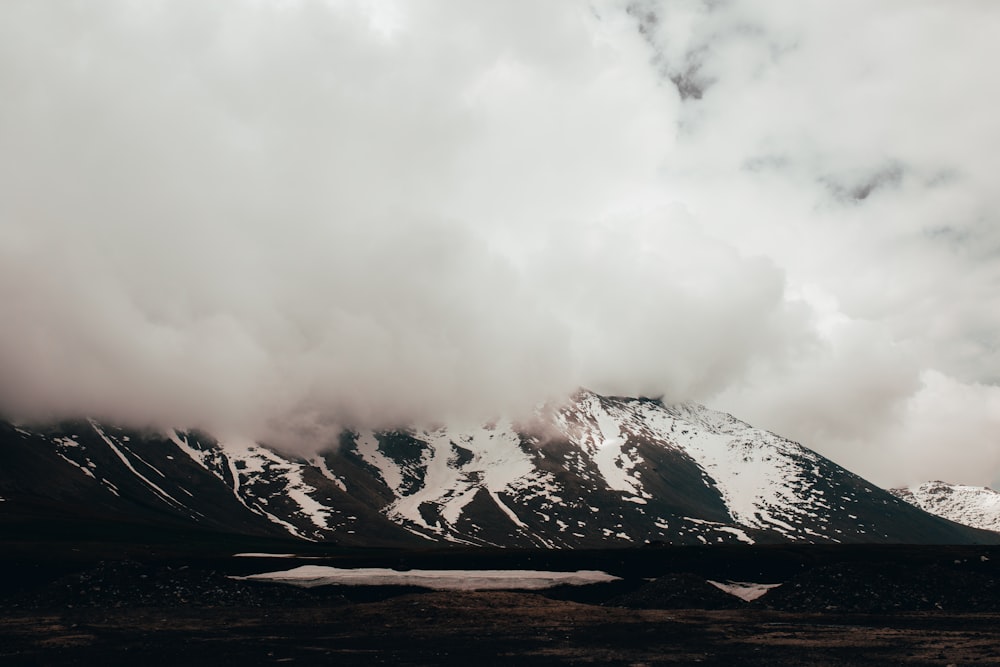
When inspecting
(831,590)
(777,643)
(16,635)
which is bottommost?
(16,635)

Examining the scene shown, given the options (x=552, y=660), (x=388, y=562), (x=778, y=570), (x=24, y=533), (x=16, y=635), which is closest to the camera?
(x=552, y=660)

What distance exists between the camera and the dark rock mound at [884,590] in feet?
240

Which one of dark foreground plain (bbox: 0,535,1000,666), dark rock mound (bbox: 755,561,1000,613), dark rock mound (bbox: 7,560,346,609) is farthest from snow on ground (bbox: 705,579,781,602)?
dark rock mound (bbox: 7,560,346,609)

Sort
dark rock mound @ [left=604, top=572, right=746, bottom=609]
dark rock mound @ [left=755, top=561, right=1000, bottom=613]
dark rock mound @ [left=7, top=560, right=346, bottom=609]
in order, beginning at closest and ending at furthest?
dark rock mound @ [left=755, top=561, right=1000, bottom=613] < dark rock mound @ [left=7, top=560, right=346, bottom=609] < dark rock mound @ [left=604, top=572, right=746, bottom=609]

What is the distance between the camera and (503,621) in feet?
216

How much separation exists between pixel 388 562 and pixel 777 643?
8956 centimetres

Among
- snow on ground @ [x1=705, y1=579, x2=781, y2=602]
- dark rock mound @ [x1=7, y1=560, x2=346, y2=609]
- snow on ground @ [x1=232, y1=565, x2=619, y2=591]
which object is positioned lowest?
dark rock mound @ [x1=7, y1=560, x2=346, y2=609]

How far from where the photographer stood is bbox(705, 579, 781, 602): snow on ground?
85.9m

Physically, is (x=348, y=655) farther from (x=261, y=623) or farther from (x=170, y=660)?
(x=261, y=623)

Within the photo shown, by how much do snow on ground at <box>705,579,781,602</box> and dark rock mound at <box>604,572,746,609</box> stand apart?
278cm

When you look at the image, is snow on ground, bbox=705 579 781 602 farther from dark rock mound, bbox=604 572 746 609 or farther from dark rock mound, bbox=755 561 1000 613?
dark rock mound, bbox=755 561 1000 613

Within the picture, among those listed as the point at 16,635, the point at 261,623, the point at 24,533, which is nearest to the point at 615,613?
the point at 261,623

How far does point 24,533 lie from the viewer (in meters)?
195

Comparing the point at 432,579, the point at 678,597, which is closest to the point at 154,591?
the point at 432,579
